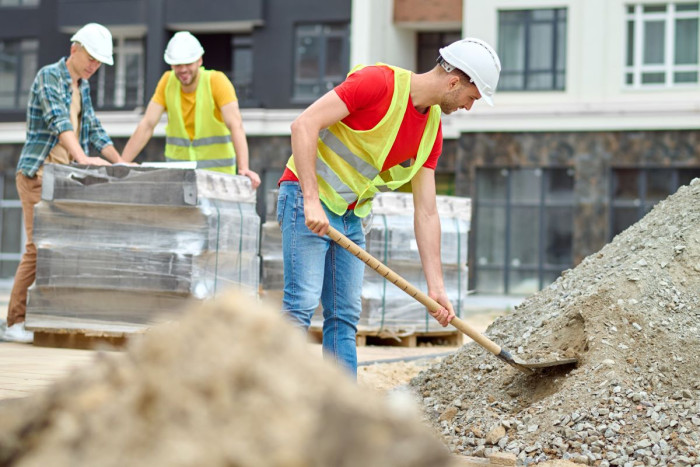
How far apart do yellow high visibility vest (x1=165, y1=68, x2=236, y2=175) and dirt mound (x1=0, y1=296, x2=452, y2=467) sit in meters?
6.44

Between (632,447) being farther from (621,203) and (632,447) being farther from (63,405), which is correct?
(621,203)

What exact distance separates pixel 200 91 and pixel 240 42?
19307mm

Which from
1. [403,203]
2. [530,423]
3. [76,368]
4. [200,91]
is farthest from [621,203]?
[76,368]

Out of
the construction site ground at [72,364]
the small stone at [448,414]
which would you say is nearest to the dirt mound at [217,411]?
the construction site ground at [72,364]

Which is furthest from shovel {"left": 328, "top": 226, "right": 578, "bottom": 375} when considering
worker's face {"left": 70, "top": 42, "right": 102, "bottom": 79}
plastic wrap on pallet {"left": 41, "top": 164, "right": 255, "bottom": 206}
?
worker's face {"left": 70, "top": 42, "right": 102, "bottom": 79}

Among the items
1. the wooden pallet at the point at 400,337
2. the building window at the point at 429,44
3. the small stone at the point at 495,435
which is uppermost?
the building window at the point at 429,44

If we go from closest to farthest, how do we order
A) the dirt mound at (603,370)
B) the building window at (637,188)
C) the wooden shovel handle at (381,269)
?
the wooden shovel handle at (381,269), the dirt mound at (603,370), the building window at (637,188)

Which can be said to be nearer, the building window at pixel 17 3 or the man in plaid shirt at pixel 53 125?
the man in plaid shirt at pixel 53 125

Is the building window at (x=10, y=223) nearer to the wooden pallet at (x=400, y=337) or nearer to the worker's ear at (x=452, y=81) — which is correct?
the wooden pallet at (x=400, y=337)

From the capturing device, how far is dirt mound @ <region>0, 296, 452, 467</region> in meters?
1.61

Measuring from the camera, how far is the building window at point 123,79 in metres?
27.0

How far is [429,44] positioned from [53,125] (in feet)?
64.0

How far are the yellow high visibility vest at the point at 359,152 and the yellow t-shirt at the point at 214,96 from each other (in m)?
3.34

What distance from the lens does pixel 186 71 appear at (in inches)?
314
